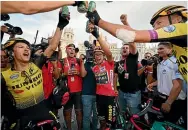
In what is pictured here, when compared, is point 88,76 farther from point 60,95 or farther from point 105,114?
point 60,95

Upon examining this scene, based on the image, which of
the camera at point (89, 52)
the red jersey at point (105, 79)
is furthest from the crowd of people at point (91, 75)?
the camera at point (89, 52)

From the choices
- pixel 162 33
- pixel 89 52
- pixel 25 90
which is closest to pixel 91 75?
pixel 89 52

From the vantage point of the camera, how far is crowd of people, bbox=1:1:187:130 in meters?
2.48

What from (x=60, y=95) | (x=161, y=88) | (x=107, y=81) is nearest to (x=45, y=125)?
(x=60, y=95)

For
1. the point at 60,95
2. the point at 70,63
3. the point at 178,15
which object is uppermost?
the point at 178,15

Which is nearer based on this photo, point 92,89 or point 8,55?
point 8,55

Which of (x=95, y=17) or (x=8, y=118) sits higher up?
(x=95, y=17)

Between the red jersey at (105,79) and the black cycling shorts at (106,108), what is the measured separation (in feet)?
0.38

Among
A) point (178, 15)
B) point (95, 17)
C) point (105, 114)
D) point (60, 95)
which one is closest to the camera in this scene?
point (95, 17)

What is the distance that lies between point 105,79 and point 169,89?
6.84ft

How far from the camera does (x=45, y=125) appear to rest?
10.4 feet

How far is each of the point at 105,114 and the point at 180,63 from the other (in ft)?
9.62

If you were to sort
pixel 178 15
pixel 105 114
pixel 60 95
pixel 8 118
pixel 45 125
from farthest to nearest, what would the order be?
pixel 105 114 → pixel 60 95 → pixel 8 118 → pixel 45 125 → pixel 178 15

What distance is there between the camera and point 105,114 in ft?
17.3
